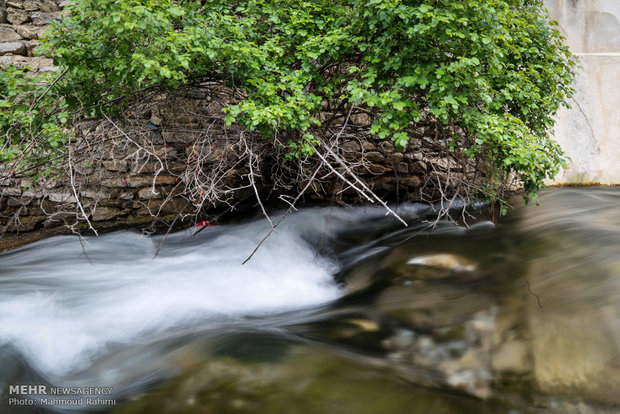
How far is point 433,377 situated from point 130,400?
136 cm

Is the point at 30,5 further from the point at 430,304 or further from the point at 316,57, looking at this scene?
the point at 430,304

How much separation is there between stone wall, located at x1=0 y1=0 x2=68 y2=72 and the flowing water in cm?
209

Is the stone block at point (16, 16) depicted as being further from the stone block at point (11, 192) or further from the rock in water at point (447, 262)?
the rock in water at point (447, 262)

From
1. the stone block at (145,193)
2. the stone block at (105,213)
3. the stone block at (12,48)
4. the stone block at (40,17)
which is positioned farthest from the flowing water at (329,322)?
the stone block at (40,17)

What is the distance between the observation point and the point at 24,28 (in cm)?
498

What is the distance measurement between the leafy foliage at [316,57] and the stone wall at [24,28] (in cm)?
189

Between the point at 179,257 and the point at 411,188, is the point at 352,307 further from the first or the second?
the point at 411,188

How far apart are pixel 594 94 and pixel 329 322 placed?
6682 mm

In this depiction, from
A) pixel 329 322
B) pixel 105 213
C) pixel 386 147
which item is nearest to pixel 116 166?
pixel 105 213

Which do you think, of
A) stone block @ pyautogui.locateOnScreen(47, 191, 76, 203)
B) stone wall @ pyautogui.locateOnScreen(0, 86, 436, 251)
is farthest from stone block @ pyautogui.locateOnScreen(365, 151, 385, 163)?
stone block @ pyautogui.locateOnScreen(47, 191, 76, 203)

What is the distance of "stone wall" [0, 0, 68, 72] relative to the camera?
493 centimetres

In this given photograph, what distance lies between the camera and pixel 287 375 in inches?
77.4

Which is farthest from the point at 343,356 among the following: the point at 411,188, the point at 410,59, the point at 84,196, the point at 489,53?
the point at 84,196

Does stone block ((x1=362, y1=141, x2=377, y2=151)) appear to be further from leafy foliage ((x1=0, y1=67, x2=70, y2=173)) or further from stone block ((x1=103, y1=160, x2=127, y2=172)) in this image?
leafy foliage ((x1=0, y1=67, x2=70, y2=173))
